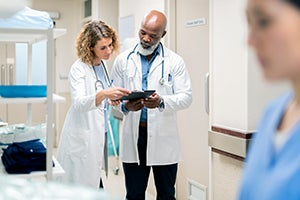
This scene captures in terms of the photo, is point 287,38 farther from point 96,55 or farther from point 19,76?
point 19,76

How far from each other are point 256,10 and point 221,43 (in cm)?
188

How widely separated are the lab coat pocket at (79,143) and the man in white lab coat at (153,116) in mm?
219

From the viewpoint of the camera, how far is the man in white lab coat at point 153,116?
2244 millimetres

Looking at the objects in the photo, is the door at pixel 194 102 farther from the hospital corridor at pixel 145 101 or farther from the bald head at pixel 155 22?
the bald head at pixel 155 22

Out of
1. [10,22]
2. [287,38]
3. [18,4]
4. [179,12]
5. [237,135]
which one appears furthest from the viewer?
[179,12]

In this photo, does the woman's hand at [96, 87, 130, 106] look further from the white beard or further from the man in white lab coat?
the white beard

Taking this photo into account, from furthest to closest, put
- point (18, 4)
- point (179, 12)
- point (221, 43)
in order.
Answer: point (179, 12) < point (221, 43) < point (18, 4)

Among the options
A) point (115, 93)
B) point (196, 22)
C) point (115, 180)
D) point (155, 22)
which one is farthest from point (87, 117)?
point (115, 180)

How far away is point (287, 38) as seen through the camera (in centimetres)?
46

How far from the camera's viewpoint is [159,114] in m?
2.26

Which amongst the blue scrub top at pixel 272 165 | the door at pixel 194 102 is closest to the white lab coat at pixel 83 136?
the door at pixel 194 102

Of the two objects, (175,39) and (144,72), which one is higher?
(175,39)

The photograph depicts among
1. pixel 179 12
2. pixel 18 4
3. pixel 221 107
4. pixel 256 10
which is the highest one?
pixel 179 12

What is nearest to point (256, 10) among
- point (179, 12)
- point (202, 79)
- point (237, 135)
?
point (237, 135)
